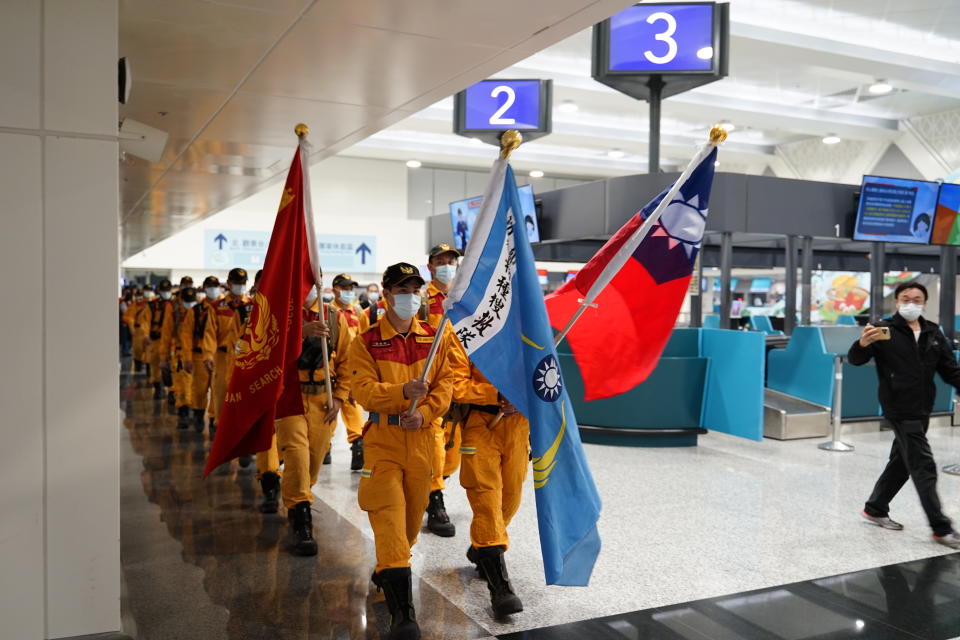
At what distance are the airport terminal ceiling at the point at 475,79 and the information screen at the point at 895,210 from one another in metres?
3.23

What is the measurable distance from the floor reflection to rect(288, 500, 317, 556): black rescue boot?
66mm

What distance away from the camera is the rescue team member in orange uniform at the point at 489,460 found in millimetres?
3744

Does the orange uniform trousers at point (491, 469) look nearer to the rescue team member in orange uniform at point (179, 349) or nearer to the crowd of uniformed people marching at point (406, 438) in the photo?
the crowd of uniformed people marching at point (406, 438)

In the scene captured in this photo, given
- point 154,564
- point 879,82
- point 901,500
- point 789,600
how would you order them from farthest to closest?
1. point 879,82
2. point 901,500
3. point 154,564
4. point 789,600

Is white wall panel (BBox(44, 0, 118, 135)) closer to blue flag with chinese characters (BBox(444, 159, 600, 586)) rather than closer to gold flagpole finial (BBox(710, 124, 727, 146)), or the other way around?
blue flag with chinese characters (BBox(444, 159, 600, 586))

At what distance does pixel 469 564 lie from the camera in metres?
4.39

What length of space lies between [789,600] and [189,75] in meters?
4.28

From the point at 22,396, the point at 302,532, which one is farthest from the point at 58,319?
the point at 302,532

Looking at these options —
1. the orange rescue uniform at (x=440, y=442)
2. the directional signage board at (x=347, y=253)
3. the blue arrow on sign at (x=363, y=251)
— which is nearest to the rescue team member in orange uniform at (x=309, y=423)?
the orange rescue uniform at (x=440, y=442)

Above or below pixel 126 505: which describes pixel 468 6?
above

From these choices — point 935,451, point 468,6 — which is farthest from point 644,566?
point 935,451

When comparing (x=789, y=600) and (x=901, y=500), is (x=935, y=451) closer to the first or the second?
(x=901, y=500)

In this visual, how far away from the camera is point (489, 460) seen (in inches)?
152

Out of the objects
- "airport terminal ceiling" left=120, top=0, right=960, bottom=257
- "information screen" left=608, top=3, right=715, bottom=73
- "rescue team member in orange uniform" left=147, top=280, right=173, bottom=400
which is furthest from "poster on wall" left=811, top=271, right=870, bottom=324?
"rescue team member in orange uniform" left=147, top=280, right=173, bottom=400
